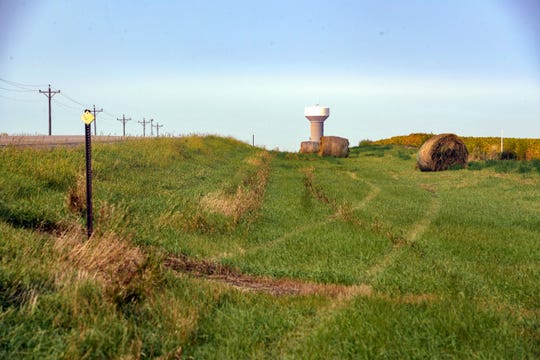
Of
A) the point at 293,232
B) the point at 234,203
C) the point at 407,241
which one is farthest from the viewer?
the point at 234,203

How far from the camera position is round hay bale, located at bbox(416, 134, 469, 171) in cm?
2591

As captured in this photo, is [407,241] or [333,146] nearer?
[407,241]

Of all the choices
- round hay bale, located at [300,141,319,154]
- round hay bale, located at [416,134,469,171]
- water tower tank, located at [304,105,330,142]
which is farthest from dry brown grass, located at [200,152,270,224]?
water tower tank, located at [304,105,330,142]

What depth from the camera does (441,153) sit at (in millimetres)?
26203

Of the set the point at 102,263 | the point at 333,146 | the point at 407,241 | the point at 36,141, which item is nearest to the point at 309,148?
the point at 333,146

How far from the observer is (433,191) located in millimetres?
19391

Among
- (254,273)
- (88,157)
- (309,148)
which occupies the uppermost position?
(309,148)

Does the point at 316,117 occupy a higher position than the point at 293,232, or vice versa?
the point at 316,117

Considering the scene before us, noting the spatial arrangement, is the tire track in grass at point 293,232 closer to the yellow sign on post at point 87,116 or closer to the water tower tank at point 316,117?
the yellow sign on post at point 87,116

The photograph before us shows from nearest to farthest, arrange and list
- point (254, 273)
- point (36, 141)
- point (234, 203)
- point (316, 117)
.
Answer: point (254, 273) → point (234, 203) → point (36, 141) → point (316, 117)

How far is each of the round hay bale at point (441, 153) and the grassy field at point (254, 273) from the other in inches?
398

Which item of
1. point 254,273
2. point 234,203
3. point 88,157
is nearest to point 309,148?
point 234,203

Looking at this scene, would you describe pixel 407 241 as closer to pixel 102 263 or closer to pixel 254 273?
pixel 254 273

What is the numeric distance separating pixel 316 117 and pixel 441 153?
3526cm
